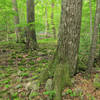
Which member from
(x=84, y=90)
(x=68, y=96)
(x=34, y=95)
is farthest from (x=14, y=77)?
(x=84, y=90)

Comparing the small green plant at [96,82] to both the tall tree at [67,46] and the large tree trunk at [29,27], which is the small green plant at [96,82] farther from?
the large tree trunk at [29,27]

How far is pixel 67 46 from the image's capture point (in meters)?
3.37

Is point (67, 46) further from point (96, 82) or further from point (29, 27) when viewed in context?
point (29, 27)

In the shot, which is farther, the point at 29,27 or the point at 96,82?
the point at 29,27

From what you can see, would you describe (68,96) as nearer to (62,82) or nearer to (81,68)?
(62,82)

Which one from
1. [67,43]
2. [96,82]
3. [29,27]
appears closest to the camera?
[96,82]

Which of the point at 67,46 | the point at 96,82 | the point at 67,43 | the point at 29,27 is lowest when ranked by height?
the point at 96,82

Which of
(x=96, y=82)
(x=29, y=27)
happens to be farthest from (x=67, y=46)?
(x=29, y=27)

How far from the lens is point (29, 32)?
773 centimetres

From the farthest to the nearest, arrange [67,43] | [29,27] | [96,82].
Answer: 1. [29,27]
2. [67,43]
3. [96,82]

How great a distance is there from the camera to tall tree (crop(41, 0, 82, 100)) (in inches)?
125

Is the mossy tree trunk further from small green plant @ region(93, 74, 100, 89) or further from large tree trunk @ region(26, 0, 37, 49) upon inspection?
large tree trunk @ region(26, 0, 37, 49)

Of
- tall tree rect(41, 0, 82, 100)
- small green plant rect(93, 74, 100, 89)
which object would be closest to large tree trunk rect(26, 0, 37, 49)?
tall tree rect(41, 0, 82, 100)

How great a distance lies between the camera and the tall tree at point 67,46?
10.5ft
